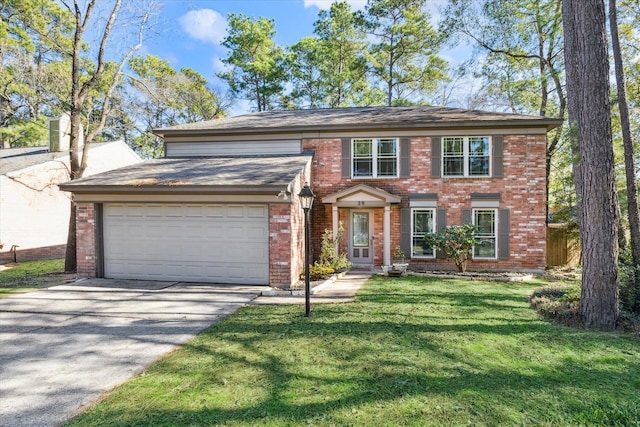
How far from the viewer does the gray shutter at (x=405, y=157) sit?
11.9m

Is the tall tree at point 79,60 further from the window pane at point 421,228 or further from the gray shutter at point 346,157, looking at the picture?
the window pane at point 421,228

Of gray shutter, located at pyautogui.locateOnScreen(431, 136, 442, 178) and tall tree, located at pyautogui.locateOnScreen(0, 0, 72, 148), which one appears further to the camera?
tall tree, located at pyautogui.locateOnScreen(0, 0, 72, 148)

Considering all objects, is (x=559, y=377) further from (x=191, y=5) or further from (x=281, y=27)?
(x=281, y=27)

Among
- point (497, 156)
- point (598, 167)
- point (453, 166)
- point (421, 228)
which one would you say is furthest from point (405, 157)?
point (598, 167)

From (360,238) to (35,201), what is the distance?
1432cm

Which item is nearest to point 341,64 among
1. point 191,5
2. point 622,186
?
point 191,5

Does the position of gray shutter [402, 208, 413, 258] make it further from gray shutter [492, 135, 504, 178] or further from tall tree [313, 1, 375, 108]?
tall tree [313, 1, 375, 108]

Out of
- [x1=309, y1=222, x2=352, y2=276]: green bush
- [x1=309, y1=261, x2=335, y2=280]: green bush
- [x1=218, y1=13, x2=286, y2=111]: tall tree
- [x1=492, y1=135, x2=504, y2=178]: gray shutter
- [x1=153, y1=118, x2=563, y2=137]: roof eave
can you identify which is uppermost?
[x1=218, y1=13, x2=286, y2=111]: tall tree

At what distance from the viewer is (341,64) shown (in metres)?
24.1

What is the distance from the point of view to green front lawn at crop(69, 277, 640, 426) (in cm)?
328

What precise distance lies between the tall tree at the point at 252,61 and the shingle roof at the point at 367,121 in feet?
40.9

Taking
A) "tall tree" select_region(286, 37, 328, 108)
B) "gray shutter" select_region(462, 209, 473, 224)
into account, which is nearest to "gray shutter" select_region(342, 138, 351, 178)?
"gray shutter" select_region(462, 209, 473, 224)

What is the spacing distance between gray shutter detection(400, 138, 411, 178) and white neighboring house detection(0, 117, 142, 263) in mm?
12696

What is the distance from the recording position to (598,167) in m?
5.84
